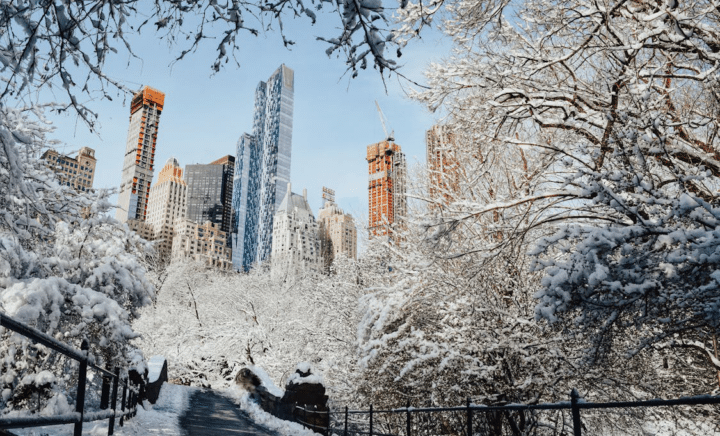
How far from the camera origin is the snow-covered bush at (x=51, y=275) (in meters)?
6.67

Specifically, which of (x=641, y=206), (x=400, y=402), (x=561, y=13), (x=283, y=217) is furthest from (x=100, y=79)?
(x=283, y=217)

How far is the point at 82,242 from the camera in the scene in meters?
11.7

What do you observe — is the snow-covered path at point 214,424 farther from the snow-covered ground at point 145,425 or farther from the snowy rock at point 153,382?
the snowy rock at point 153,382

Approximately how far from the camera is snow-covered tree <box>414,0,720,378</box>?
533cm

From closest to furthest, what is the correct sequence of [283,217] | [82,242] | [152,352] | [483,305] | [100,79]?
[100,79]
[483,305]
[82,242]
[152,352]
[283,217]

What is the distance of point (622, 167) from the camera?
624cm

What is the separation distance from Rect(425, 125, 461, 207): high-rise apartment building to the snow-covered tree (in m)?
3.40

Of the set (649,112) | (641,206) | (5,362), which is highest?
(649,112)

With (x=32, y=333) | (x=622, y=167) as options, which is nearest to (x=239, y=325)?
(x=622, y=167)

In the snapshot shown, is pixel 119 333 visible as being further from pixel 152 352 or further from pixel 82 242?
pixel 152 352

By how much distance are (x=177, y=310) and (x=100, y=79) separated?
35.3 m

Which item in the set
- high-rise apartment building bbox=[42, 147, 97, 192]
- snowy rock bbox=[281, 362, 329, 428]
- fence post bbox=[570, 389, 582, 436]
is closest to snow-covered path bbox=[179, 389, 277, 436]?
snowy rock bbox=[281, 362, 329, 428]

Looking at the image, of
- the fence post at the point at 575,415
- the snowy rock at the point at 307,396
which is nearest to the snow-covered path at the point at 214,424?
the snowy rock at the point at 307,396

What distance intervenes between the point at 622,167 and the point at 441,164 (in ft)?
24.9
